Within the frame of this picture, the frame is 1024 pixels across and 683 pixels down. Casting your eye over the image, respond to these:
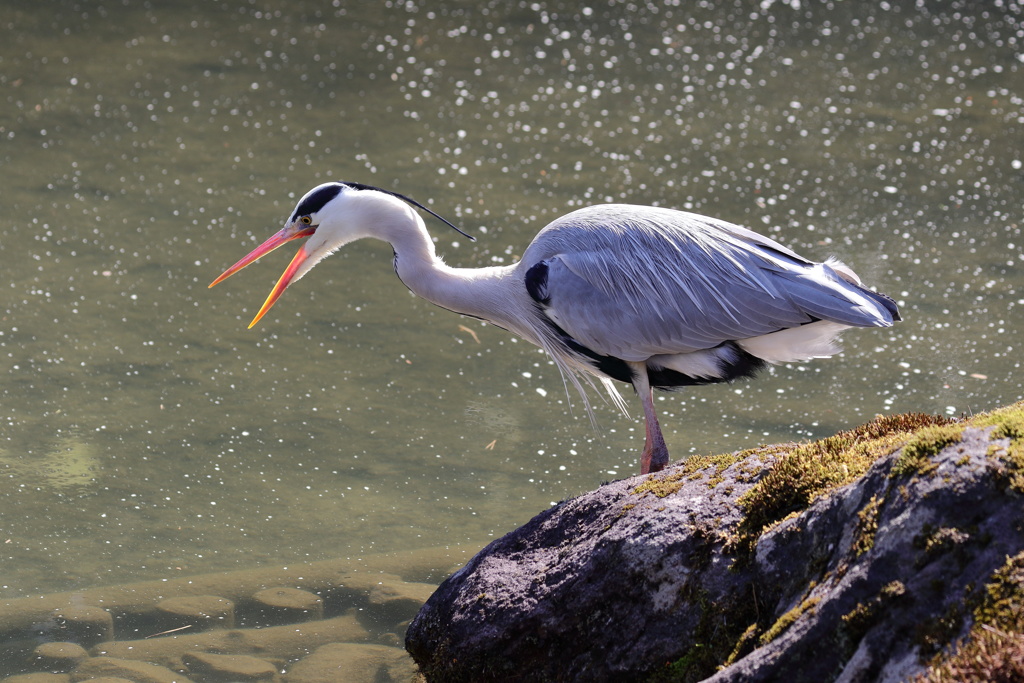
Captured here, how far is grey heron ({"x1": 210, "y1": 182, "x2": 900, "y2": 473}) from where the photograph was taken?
3.89 metres

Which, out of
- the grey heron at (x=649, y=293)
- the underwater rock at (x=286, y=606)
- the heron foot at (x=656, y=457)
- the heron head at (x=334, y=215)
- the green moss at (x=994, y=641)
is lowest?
the underwater rock at (x=286, y=606)

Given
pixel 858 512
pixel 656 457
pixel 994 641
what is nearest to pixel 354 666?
pixel 656 457

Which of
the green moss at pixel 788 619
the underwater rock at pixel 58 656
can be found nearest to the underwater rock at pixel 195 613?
the underwater rock at pixel 58 656

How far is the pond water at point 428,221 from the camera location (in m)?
4.88

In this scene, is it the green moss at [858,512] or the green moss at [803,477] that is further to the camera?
the green moss at [803,477]

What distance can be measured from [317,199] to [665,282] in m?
1.47

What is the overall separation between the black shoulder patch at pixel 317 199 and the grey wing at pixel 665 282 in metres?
0.93

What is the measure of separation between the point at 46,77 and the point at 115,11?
6.54ft

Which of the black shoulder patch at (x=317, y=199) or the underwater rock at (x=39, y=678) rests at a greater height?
the black shoulder patch at (x=317, y=199)

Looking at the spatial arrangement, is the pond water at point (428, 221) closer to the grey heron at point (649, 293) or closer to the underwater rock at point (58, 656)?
the underwater rock at point (58, 656)

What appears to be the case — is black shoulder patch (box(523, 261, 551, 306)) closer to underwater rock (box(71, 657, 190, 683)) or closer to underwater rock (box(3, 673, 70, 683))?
underwater rock (box(71, 657, 190, 683))

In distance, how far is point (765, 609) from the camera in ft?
8.48

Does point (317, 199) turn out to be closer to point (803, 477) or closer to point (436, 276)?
point (436, 276)

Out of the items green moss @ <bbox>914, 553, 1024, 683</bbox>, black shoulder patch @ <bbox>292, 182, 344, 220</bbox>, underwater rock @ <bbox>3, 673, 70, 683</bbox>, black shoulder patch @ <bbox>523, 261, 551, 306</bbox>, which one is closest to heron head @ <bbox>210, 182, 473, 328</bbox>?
black shoulder patch @ <bbox>292, 182, 344, 220</bbox>
